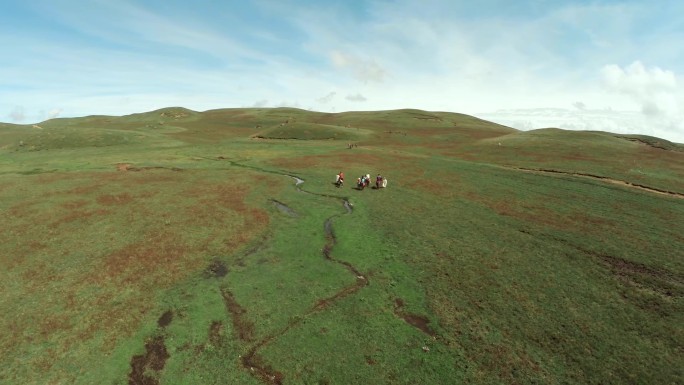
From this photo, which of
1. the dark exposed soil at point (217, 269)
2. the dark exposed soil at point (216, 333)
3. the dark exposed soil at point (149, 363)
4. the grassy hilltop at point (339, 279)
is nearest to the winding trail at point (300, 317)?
the grassy hilltop at point (339, 279)

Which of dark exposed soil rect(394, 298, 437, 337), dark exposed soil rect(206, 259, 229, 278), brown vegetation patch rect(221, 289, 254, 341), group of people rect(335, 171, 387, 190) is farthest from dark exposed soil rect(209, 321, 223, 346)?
group of people rect(335, 171, 387, 190)

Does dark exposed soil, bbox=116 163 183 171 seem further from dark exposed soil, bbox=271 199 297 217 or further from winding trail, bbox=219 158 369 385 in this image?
winding trail, bbox=219 158 369 385

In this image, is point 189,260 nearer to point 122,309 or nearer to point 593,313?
point 122,309

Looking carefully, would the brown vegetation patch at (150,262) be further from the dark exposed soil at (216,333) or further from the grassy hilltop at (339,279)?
the dark exposed soil at (216,333)

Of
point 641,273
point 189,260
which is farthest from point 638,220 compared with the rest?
point 189,260

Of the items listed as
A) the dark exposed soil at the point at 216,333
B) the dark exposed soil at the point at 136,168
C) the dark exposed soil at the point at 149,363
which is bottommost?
the dark exposed soil at the point at 149,363

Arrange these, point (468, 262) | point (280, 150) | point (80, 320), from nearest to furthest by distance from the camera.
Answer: point (80, 320)
point (468, 262)
point (280, 150)

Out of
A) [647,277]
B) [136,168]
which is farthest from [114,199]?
[647,277]

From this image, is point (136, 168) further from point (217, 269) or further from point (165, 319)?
point (165, 319)
